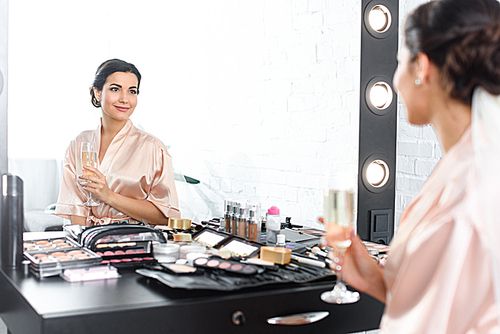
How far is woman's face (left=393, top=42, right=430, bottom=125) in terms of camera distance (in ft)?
2.90

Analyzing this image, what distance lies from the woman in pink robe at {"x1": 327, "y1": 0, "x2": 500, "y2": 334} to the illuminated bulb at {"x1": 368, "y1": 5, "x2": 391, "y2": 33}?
779mm

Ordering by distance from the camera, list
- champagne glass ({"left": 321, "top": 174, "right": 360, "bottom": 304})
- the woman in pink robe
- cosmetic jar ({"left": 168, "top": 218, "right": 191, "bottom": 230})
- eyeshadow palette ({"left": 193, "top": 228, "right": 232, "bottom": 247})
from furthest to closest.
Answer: cosmetic jar ({"left": 168, "top": 218, "right": 191, "bottom": 230}) → eyeshadow palette ({"left": 193, "top": 228, "right": 232, "bottom": 247}) → champagne glass ({"left": 321, "top": 174, "right": 360, "bottom": 304}) → the woman in pink robe

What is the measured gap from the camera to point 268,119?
2.07m

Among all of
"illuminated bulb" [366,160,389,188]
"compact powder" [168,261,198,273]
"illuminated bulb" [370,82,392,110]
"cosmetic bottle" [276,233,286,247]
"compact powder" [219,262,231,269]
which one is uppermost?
"illuminated bulb" [370,82,392,110]

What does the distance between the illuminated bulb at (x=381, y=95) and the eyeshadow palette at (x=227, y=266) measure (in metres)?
0.83

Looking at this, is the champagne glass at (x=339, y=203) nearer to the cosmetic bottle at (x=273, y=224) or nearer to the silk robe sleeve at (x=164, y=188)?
the cosmetic bottle at (x=273, y=224)

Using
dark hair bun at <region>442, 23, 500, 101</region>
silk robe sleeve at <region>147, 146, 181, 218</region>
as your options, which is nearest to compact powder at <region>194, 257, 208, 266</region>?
dark hair bun at <region>442, 23, 500, 101</region>

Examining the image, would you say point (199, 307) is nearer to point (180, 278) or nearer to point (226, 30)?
A: point (180, 278)

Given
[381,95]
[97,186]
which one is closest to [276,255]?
[97,186]

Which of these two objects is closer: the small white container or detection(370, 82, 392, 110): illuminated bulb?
the small white container

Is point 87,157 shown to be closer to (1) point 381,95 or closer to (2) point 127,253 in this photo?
(2) point 127,253

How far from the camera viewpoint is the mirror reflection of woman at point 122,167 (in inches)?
73.7

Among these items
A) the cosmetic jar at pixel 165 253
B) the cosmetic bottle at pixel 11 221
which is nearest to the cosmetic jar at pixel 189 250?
the cosmetic jar at pixel 165 253

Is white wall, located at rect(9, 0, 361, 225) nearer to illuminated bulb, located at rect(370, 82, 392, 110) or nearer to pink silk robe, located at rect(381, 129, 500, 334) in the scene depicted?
illuminated bulb, located at rect(370, 82, 392, 110)
